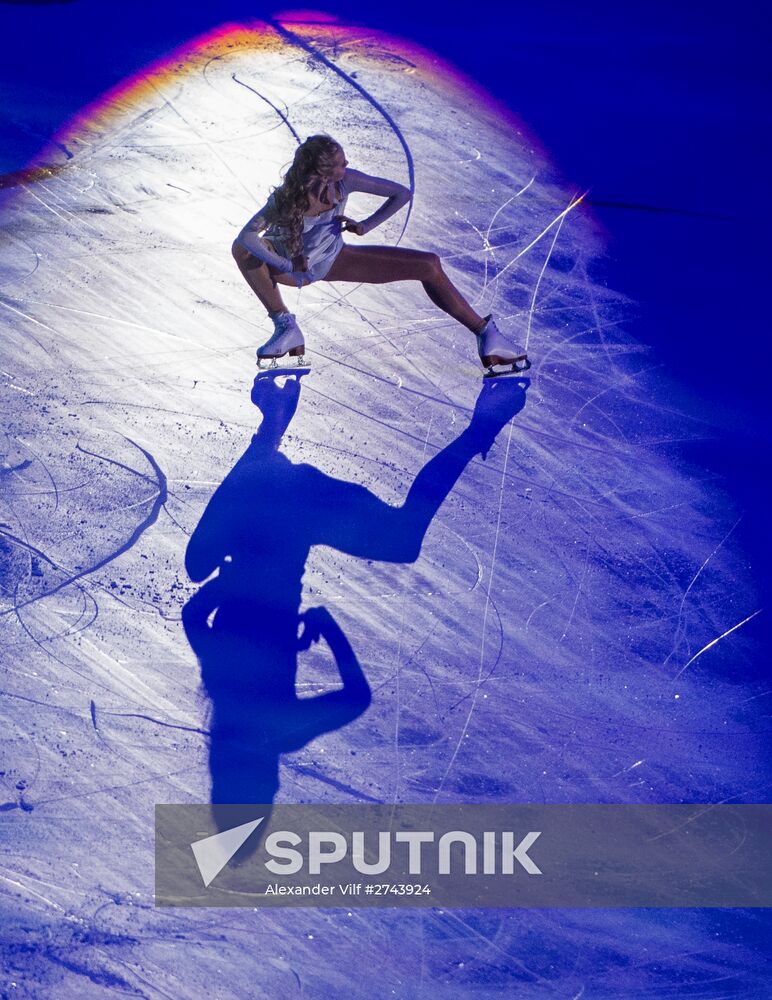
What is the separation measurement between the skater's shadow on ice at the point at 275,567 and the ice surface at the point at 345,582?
0.01m

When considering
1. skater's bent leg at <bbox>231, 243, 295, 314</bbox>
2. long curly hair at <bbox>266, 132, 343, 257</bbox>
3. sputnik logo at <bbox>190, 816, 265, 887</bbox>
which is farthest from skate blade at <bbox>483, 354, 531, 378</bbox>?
sputnik logo at <bbox>190, 816, 265, 887</bbox>

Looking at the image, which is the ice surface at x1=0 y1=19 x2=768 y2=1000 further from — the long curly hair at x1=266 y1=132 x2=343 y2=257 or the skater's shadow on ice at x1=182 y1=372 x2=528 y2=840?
the long curly hair at x1=266 y1=132 x2=343 y2=257

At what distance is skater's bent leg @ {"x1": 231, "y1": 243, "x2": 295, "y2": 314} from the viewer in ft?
13.8

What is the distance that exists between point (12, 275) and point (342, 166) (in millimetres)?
1917

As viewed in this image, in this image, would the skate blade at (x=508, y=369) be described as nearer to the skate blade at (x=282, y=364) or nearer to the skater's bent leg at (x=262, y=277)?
the skate blade at (x=282, y=364)

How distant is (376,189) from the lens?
13.3ft

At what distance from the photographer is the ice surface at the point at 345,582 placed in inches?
106

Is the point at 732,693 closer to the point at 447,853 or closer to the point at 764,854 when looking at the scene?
the point at 764,854

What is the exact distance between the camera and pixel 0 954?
258 cm

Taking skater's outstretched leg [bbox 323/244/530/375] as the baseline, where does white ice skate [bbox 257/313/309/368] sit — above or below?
below

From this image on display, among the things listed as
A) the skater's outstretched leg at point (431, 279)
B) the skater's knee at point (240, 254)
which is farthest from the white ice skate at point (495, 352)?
the skater's knee at point (240, 254)

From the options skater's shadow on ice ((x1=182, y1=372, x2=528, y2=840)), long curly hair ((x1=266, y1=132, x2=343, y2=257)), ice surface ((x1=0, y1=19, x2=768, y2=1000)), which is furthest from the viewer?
long curly hair ((x1=266, y1=132, x2=343, y2=257))

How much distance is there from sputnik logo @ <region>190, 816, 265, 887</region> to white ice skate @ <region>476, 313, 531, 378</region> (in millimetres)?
2310

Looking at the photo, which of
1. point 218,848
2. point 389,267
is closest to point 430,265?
point 389,267
